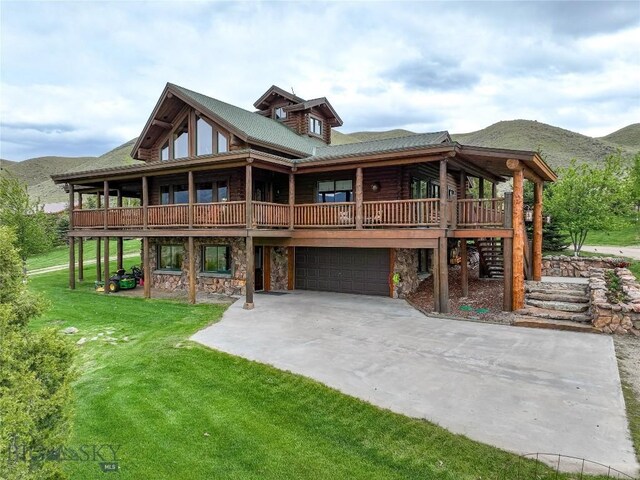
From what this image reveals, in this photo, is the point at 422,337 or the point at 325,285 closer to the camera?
the point at 422,337

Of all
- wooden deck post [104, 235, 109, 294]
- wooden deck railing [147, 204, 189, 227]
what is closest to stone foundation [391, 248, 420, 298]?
wooden deck railing [147, 204, 189, 227]

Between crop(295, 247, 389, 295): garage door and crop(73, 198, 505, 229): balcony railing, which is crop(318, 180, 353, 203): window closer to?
crop(73, 198, 505, 229): balcony railing

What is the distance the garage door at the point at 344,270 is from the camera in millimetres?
15023

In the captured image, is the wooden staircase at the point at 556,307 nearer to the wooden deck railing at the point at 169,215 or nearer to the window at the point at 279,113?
the wooden deck railing at the point at 169,215

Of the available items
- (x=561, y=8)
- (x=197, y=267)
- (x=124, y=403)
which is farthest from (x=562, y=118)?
(x=124, y=403)

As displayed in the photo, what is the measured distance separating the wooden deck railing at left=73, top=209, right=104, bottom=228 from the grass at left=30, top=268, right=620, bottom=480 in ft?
33.6

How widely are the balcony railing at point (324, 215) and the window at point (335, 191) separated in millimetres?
1100

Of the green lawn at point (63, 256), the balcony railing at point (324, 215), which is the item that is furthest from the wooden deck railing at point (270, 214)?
the green lawn at point (63, 256)

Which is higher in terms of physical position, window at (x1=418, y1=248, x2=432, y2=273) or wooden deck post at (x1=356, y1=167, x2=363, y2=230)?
wooden deck post at (x1=356, y1=167, x2=363, y2=230)

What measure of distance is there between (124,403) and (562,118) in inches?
4572

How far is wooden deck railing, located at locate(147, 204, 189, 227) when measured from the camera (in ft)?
46.6

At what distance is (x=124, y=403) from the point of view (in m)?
5.78

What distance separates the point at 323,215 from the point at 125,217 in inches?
325

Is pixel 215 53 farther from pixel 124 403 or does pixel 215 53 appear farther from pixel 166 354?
pixel 124 403
